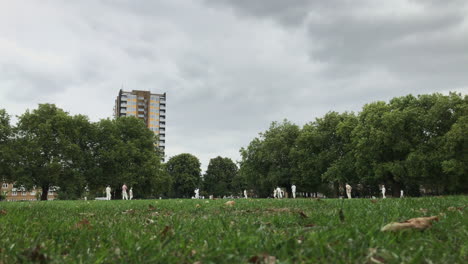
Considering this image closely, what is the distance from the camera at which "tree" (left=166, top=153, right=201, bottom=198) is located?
109 metres

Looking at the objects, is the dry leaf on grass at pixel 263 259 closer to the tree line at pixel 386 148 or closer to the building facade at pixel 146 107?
the tree line at pixel 386 148

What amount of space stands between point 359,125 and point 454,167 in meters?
14.0

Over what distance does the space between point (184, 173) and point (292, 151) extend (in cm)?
5501

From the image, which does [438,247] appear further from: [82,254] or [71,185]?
[71,185]

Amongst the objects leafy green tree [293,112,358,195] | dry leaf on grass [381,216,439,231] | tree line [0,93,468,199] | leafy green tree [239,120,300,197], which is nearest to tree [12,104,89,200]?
tree line [0,93,468,199]

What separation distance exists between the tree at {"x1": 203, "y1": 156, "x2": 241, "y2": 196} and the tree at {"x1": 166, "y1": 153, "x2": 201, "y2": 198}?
5.74 m

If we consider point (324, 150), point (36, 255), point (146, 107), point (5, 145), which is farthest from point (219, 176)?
point (36, 255)

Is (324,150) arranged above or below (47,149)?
above

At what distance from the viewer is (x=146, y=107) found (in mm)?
180375

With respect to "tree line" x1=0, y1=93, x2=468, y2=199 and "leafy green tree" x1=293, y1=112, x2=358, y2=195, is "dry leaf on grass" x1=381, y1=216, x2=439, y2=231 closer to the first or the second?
"tree line" x1=0, y1=93, x2=468, y2=199

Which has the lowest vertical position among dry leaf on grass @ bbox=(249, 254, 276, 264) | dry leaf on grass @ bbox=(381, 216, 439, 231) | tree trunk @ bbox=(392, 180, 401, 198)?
dry leaf on grass @ bbox=(249, 254, 276, 264)

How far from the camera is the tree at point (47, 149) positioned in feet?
160

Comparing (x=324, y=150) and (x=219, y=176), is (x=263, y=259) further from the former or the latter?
(x=219, y=176)

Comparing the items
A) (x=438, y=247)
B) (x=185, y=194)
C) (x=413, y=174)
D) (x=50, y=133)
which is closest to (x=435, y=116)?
(x=413, y=174)
